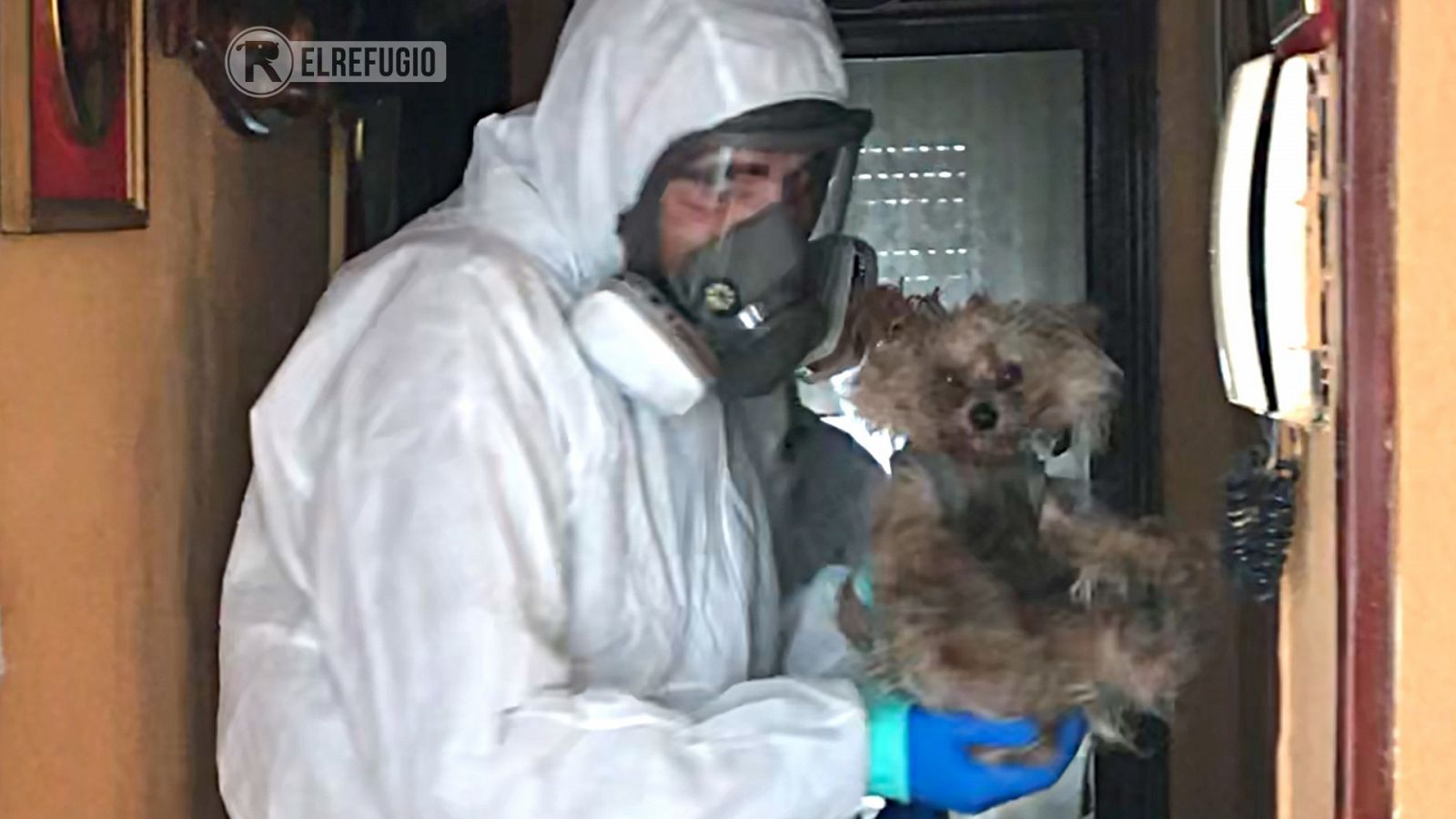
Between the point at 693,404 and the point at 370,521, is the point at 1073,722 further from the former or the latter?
the point at 370,521

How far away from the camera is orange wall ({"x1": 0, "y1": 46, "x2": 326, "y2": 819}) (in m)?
0.94

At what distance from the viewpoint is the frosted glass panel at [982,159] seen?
1673 millimetres

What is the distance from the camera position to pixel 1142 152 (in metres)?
1.62

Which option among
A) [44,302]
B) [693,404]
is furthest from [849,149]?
[44,302]

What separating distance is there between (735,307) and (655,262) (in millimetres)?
54

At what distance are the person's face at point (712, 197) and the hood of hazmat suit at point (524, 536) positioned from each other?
0.08 ft

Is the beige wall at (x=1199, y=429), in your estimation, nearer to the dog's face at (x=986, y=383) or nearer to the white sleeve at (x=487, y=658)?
the dog's face at (x=986, y=383)

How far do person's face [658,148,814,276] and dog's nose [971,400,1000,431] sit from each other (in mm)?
176

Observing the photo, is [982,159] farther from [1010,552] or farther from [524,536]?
[524,536]

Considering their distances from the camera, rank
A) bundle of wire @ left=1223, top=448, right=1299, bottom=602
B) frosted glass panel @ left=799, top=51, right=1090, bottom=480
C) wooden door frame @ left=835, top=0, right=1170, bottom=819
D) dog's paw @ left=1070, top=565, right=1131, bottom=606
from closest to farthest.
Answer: bundle of wire @ left=1223, top=448, right=1299, bottom=602, dog's paw @ left=1070, top=565, right=1131, bottom=606, wooden door frame @ left=835, top=0, right=1170, bottom=819, frosted glass panel @ left=799, top=51, right=1090, bottom=480

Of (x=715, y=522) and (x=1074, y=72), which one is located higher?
(x=1074, y=72)

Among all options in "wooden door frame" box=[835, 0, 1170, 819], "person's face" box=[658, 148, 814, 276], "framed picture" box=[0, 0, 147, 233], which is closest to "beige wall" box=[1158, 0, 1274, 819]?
"wooden door frame" box=[835, 0, 1170, 819]

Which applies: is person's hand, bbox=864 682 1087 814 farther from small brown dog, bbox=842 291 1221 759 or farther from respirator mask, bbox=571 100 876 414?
respirator mask, bbox=571 100 876 414
